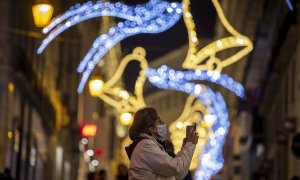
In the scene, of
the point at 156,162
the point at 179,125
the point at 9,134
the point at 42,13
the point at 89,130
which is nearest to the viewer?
the point at 156,162

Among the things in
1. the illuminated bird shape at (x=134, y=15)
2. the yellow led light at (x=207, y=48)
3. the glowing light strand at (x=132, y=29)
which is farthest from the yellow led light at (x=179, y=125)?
the illuminated bird shape at (x=134, y=15)

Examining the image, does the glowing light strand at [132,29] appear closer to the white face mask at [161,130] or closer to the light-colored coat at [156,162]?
the white face mask at [161,130]

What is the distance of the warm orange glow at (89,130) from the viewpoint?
133ft

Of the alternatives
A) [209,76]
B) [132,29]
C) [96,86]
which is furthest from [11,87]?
[132,29]

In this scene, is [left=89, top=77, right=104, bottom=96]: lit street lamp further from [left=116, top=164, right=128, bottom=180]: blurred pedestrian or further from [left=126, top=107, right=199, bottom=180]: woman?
[left=126, top=107, right=199, bottom=180]: woman

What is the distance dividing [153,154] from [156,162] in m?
0.07

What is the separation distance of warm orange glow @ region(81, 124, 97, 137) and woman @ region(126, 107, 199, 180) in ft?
99.3

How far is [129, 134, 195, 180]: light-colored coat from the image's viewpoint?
9.77 m

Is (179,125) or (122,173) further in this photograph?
(179,125)

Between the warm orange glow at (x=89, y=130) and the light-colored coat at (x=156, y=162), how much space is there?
30455 mm

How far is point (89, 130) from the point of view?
40.9m

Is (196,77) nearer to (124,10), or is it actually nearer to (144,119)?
(124,10)

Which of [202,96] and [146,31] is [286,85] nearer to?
[202,96]

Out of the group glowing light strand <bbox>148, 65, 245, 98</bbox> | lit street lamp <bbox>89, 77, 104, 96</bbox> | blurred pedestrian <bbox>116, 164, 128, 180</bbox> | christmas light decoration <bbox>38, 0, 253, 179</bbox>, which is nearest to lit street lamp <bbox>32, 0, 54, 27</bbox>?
christmas light decoration <bbox>38, 0, 253, 179</bbox>
